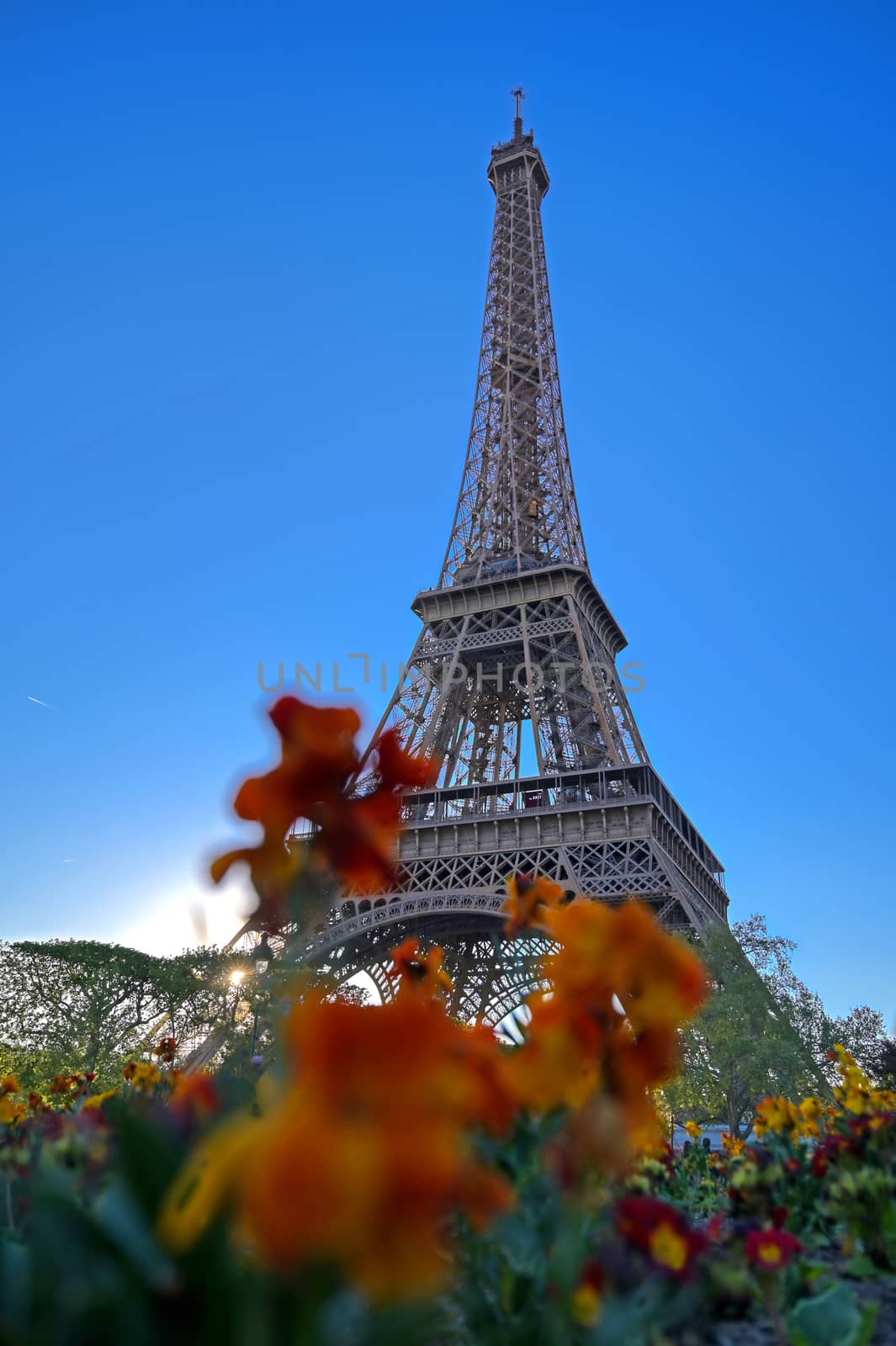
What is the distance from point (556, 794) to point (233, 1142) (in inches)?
1076

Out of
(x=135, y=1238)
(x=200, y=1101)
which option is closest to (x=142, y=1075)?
(x=200, y=1101)

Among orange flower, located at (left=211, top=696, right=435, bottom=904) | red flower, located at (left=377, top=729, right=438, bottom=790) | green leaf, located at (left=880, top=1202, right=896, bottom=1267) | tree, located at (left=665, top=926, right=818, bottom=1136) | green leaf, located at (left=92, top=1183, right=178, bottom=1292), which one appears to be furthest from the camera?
tree, located at (left=665, top=926, right=818, bottom=1136)

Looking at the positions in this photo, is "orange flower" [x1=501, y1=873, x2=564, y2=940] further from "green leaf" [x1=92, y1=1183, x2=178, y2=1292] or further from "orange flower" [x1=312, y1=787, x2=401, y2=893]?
"green leaf" [x1=92, y1=1183, x2=178, y2=1292]

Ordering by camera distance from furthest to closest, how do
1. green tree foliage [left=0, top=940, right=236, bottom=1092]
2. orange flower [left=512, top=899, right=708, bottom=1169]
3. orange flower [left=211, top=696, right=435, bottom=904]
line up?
green tree foliage [left=0, top=940, right=236, bottom=1092]
orange flower [left=211, top=696, right=435, bottom=904]
orange flower [left=512, top=899, right=708, bottom=1169]

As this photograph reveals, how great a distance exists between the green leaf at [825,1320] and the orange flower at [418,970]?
1.66 meters

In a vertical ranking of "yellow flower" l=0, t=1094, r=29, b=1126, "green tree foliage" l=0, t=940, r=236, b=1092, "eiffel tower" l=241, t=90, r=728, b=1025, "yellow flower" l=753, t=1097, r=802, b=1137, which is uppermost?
"eiffel tower" l=241, t=90, r=728, b=1025

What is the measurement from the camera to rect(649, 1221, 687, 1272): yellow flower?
234cm

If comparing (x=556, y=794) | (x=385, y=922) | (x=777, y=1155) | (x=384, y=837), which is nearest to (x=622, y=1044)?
(x=384, y=837)

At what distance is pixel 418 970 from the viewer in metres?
3.92

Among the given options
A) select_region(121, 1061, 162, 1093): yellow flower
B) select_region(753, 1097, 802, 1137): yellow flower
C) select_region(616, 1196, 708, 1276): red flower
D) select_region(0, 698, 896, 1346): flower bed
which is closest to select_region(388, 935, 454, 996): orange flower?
select_region(0, 698, 896, 1346): flower bed

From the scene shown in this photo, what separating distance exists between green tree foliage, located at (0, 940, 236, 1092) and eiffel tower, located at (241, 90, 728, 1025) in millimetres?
3657

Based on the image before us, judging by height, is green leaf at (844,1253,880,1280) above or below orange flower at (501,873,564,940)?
below

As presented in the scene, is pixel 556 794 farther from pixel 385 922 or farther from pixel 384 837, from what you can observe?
pixel 384 837

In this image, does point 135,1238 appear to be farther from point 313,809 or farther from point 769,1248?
point 769,1248
